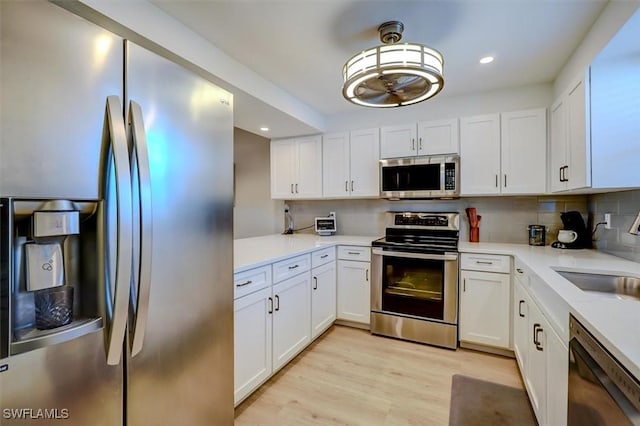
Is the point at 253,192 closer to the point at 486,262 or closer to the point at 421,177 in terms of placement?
the point at 421,177

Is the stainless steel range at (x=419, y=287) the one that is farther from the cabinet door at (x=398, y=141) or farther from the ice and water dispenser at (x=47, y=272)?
the ice and water dispenser at (x=47, y=272)

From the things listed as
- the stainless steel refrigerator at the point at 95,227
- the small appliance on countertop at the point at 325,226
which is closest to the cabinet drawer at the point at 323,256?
the small appliance on countertop at the point at 325,226

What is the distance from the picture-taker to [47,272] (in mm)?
815

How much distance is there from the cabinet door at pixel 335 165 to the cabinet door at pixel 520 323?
185 centimetres

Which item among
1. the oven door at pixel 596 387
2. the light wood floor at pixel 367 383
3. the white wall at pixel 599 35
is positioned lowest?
the light wood floor at pixel 367 383

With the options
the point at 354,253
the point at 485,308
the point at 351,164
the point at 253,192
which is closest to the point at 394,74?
the point at 351,164

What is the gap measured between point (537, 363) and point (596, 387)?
2.86ft

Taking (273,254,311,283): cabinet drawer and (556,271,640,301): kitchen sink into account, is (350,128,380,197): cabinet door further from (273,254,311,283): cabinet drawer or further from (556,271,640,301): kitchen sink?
(556,271,640,301): kitchen sink

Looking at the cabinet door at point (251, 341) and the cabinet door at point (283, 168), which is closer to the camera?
the cabinet door at point (251, 341)

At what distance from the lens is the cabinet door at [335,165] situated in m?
3.44

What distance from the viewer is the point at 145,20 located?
5.17 feet

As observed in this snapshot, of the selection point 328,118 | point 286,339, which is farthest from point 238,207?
point 286,339

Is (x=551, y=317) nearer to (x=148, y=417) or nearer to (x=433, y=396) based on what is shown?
(x=433, y=396)

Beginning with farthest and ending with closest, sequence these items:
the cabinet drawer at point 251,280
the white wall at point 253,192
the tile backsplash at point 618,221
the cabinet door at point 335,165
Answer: the white wall at point 253,192 < the cabinet door at point 335,165 < the tile backsplash at point 618,221 < the cabinet drawer at point 251,280
